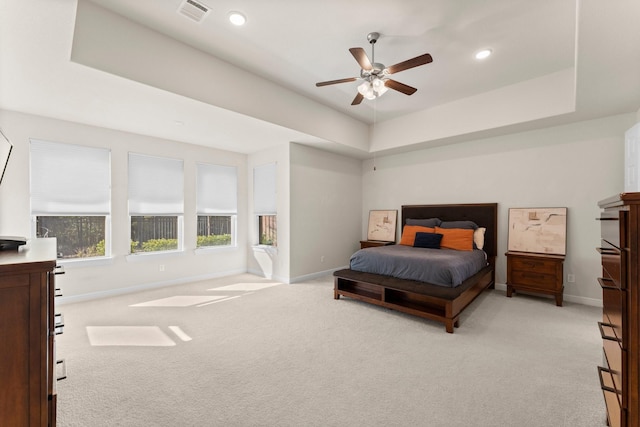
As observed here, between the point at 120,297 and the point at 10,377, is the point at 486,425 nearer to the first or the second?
Result: the point at 10,377

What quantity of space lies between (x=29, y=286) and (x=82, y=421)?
142 centimetres

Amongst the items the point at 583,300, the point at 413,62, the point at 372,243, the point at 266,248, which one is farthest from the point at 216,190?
the point at 583,300

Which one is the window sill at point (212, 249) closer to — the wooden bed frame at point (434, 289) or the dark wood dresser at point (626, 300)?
the wooden bed frame at point (434, 289)

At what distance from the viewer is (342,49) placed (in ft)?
10.1

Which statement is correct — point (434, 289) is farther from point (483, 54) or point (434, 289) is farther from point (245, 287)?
point (245, 287)

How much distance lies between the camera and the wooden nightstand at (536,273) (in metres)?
3.66

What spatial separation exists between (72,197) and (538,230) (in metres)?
6.89

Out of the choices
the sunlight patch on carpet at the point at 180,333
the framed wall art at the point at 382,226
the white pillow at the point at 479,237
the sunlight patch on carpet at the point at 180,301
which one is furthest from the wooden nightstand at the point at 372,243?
the sunlight patch on carpet at the point at 180,333

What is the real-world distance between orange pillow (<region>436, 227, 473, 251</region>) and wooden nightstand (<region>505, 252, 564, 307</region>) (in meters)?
→ 0.56

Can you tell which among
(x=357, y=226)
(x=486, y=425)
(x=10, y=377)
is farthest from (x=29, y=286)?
(x=357, y=226)

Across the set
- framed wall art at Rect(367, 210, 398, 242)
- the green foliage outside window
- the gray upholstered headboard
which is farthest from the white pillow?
the green foliage outside window

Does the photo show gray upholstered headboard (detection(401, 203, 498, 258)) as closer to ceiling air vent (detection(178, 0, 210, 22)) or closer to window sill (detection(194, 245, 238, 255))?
window sill (detection(194, 245, 238, 255))

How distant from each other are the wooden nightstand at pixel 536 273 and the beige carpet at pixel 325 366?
251 millimetres

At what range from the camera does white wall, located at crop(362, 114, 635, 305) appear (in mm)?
3738
